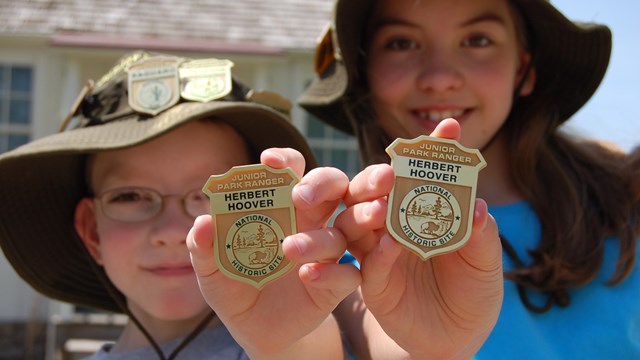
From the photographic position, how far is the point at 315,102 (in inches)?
109

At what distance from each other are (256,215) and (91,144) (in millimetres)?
939

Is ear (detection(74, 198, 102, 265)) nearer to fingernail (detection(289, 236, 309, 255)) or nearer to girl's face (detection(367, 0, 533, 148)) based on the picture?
girl's face (detection(367, 0, 533, 148))

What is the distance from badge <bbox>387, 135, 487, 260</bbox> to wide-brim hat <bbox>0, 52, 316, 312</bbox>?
0.93 meters

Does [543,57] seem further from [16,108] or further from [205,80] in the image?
[16,108]

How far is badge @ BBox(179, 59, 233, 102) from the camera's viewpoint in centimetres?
224

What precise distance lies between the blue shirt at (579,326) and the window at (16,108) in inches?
288

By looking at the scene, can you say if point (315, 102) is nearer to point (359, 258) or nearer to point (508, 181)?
point (508, 181)

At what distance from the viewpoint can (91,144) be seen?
2.12 metres

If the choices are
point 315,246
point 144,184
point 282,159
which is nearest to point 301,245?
point 315,246

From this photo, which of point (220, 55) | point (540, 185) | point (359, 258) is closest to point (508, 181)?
point (540, 185)

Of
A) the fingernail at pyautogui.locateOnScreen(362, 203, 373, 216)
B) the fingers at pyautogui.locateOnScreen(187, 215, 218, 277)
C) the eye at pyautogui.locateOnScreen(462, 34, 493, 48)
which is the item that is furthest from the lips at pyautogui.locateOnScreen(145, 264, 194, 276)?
the eye at pyautogui.locateOnScreen(462, 34, 493, 48)

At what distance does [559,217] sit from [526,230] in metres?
0.12

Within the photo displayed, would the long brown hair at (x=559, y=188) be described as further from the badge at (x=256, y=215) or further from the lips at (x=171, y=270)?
the badge at (x=256, y=215)

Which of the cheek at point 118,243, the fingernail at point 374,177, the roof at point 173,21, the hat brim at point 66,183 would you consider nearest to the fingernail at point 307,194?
the fingernail at point 374,177
